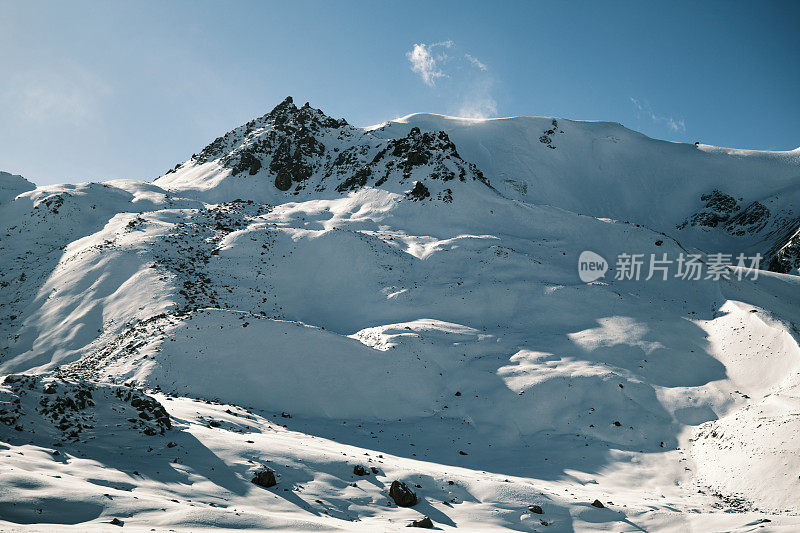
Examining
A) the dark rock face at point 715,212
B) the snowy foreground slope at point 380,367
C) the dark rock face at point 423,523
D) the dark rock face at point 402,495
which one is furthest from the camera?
the dark rock face at point 715,212

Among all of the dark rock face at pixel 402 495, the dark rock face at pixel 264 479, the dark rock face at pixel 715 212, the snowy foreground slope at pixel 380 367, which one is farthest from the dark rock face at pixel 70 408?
the dark rock face at pixel 715 212

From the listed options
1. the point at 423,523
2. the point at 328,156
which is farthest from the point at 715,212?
the point at 423,523

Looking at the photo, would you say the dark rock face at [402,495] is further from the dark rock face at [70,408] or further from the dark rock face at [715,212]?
the dark rock face at [715,212]

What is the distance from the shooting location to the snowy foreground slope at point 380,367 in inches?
457

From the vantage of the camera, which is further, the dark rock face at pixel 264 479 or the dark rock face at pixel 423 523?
the dark rock face at pixel 264 479

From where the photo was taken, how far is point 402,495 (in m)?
12.2

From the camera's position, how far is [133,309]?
29094 mm

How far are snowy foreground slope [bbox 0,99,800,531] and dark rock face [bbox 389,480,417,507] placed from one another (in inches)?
12.7

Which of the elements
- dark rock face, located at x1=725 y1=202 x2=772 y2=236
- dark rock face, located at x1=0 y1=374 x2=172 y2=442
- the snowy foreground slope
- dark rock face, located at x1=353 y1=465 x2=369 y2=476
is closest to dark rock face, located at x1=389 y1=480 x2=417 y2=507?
the snowy foreground slope

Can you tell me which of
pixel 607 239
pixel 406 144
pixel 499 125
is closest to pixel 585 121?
pixel 499 125

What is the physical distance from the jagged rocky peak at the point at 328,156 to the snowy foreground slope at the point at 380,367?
29.1 inches

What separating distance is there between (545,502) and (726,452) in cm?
1007

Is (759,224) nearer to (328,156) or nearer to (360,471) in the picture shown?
(328,156)

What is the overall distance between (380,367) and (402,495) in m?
11.9
